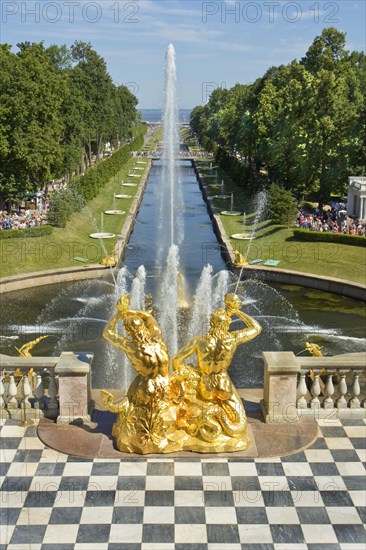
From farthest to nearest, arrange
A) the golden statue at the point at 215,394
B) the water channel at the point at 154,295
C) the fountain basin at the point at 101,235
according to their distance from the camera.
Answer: the fountain basin at the point at 101,235 → the water channel at the point at 154,295 → the golden statue at the point at 215,394

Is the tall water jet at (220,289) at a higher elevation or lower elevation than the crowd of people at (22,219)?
lower

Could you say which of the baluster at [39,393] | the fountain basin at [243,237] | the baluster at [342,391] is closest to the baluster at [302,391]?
the baluster at [342,391]

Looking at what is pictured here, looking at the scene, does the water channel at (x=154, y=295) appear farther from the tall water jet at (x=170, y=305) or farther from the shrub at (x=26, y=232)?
the shrub at (x=26, y=232)

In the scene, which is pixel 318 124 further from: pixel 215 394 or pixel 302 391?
pixel 215 394

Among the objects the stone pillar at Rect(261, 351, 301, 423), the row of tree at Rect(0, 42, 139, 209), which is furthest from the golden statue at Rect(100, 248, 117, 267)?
the stone pillar at Rect(261, 351, 301, 423)

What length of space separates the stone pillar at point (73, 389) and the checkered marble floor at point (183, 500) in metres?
0.81

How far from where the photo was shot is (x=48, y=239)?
137ft

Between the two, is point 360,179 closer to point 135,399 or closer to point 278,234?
point 278,234

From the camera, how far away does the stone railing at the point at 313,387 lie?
1294 cm

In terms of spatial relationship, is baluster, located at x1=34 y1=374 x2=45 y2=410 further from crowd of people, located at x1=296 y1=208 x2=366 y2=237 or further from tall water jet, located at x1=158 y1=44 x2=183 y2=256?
crowd of people, located at x1=296 y1=208 x2=366 y2=237

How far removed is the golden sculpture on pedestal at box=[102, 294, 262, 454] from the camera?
11.9 meters

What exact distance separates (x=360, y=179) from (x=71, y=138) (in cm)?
2598

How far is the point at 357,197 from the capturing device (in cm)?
4781

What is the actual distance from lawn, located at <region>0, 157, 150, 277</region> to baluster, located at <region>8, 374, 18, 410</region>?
2243 cm
